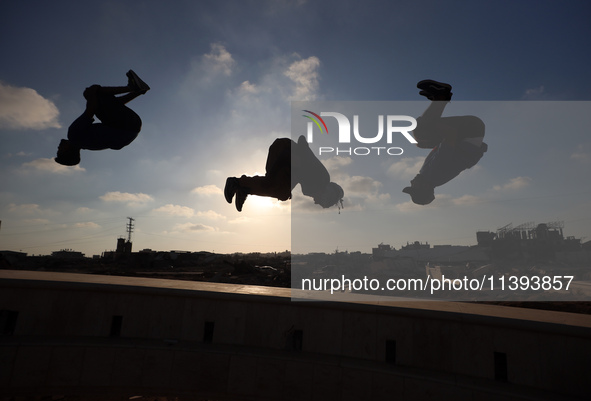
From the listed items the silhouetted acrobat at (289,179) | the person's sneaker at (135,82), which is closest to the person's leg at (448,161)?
the silhouetted acrobat at (289,179)

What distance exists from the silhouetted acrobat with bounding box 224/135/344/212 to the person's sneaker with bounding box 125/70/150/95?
2.98m

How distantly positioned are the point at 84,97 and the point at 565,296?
3231 centimetres

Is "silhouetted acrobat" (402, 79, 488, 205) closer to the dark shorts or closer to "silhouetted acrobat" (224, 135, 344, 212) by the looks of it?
"silhouetted acrobat" (224, 135, 344, 212)

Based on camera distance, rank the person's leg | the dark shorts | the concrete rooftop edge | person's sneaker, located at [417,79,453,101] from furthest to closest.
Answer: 1. the concrete rooftop edge
2. the dark shorts
3. the person's leg
4. person's sneaker, located at [417,79,453,101]

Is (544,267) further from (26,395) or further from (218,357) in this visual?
(26,395)

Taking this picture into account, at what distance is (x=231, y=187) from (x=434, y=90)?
4.61m

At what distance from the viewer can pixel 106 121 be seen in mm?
6211

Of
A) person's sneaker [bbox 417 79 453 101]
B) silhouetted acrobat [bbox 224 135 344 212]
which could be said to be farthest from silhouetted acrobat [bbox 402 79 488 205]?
silhouetted acrobat [bbox 224 135 344 212]

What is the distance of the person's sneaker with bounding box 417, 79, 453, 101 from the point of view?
539cm

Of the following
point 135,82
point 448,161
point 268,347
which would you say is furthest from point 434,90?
point 268,347

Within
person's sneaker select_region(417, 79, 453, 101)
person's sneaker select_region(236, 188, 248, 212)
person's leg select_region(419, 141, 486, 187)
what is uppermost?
person's sneaker select_region(417, 79, 453, 101)

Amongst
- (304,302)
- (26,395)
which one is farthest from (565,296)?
(26,395)

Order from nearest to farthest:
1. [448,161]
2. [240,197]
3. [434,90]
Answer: [434,90] → [448,161] → [240,197]

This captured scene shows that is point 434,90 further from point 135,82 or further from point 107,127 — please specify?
point 107,127
